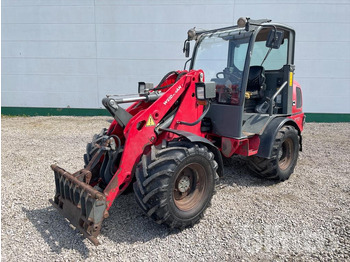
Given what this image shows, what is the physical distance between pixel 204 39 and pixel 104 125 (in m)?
5.73

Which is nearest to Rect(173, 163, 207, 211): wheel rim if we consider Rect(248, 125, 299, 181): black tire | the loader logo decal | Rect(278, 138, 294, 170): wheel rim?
the loader logo decal

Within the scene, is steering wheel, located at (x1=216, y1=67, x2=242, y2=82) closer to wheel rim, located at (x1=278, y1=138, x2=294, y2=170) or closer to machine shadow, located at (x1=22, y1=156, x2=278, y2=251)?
wheel rim, located at (x1=278, y1=138, x2=294, y2=170)

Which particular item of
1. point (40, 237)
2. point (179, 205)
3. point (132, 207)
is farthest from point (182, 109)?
point (40, 237)

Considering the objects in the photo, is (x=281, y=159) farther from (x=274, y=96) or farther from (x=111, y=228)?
(x=111, y=228)

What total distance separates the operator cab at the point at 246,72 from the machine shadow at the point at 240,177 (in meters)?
0.93

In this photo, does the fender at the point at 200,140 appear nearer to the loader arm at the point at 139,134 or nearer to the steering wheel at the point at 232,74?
the loader arm at the point at 139,134

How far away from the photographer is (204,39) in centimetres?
445

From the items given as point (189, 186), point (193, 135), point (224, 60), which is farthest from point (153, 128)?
point (224, 60)

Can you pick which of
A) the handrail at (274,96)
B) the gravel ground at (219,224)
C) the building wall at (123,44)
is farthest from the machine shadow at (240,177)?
the building wall at (123,44)

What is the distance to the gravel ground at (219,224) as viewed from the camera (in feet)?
9.19

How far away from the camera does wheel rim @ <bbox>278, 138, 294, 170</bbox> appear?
4.62 metres

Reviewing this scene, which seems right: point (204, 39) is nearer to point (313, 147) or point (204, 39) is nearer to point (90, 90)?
point (313, 147)

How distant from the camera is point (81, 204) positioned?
2.84m

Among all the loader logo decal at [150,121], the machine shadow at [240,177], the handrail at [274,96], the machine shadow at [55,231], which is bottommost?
the machine shadow at [55,231]
